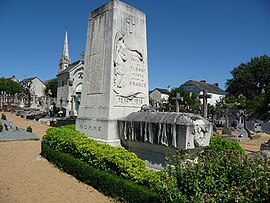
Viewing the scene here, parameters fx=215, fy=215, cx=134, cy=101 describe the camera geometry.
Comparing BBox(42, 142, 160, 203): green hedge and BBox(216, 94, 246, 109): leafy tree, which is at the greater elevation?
BBox(216, 94, 246, 109): leafy tree

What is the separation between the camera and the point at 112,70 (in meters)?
7.65

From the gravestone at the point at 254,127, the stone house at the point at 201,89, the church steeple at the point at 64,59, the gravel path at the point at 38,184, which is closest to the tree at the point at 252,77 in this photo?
the stone house at the point at 201,89

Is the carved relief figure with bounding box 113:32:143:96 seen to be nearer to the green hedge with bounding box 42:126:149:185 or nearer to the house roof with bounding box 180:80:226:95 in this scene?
the green hedge with bounding box 42:126:149:185

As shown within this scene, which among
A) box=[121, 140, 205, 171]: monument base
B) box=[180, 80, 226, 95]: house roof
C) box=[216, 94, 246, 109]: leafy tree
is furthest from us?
box=[180, 80, 226, 95]: house roof

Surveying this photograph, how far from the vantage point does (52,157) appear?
7.79m

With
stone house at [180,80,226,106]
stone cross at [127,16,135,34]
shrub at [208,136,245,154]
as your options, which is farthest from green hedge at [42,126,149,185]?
stone house at [180,80,226,106]

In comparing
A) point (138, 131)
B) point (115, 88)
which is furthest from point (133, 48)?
point (138, 131)

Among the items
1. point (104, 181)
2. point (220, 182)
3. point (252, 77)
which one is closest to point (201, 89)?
point (252, 77)

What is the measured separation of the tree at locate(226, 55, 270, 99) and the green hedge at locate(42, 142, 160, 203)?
56.1m

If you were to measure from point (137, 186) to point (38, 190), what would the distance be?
2764mm

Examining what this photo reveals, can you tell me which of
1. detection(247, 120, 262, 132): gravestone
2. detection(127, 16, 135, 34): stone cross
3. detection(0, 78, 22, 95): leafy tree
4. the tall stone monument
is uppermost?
detection(0, 78, 22, 95): leafy tree

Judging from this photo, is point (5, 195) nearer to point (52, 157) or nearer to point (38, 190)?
point (38, 190)

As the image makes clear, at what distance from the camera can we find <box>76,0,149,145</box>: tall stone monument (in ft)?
25.2

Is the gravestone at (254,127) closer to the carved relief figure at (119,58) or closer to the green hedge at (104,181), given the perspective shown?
the carved relief figure at (119,58)
